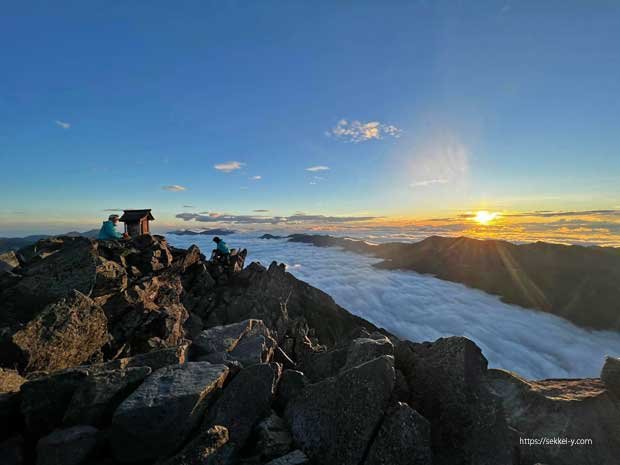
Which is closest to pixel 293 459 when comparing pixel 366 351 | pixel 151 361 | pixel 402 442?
pixel 402 442

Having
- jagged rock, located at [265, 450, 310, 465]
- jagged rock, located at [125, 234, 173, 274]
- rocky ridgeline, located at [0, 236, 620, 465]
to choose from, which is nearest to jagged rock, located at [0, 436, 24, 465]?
rocky ridgeline, located at [0, 236, 620, 465]

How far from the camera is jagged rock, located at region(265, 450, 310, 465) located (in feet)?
17.6

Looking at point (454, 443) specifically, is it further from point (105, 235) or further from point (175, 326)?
point (105, 235)

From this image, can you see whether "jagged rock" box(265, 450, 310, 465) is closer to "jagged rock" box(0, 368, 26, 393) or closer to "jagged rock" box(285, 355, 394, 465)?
"jagged rock" box(285, 355, 394, 465)

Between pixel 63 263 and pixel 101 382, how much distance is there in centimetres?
967

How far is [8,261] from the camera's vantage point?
601 inches

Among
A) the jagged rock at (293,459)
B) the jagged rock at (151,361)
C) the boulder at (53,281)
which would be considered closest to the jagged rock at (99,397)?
the jagged rock at (151,361)

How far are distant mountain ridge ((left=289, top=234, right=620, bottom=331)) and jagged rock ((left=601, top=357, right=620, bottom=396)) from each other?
17033cm

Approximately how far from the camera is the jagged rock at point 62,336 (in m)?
8.35

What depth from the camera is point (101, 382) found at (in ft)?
20.7

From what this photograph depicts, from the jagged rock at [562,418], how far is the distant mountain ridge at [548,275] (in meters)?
171

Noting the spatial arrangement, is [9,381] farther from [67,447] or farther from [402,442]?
[402,442]

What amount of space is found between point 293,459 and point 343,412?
4.28 feet

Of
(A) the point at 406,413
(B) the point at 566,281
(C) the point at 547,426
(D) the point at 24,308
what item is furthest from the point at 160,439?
(B) the point at 566,281
